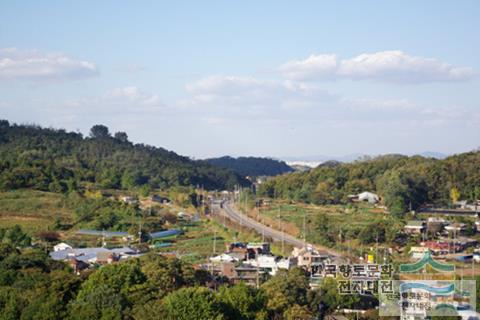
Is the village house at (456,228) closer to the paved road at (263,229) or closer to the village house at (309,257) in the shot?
the paved road at (263,229)

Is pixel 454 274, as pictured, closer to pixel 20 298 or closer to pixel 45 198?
pixel 20 298

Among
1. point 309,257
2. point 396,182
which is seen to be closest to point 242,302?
point 309,257

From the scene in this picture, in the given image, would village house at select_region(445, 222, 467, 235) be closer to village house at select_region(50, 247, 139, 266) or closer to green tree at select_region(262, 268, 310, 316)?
green tree at select_region(262, 268, 310, 316)

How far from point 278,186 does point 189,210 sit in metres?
6.57

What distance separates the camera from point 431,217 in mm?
25188

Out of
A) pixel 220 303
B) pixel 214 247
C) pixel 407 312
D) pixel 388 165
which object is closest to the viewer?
pixel 220 303

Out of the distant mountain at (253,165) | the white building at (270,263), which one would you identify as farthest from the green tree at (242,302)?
the distant mountain at (253,165)

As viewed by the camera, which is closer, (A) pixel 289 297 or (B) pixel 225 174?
(A) pixel 289 297

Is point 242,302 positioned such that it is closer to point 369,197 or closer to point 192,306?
point 192,306

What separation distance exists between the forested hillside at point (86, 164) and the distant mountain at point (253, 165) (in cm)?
2170

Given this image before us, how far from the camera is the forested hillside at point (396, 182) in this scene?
2850 centimetres

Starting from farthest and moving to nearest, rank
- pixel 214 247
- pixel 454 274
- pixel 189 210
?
pixel 189 210 → pixel 214 247 → pixel 454 274

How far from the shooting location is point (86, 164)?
38.5 m

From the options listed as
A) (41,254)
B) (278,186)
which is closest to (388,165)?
(278,186)
